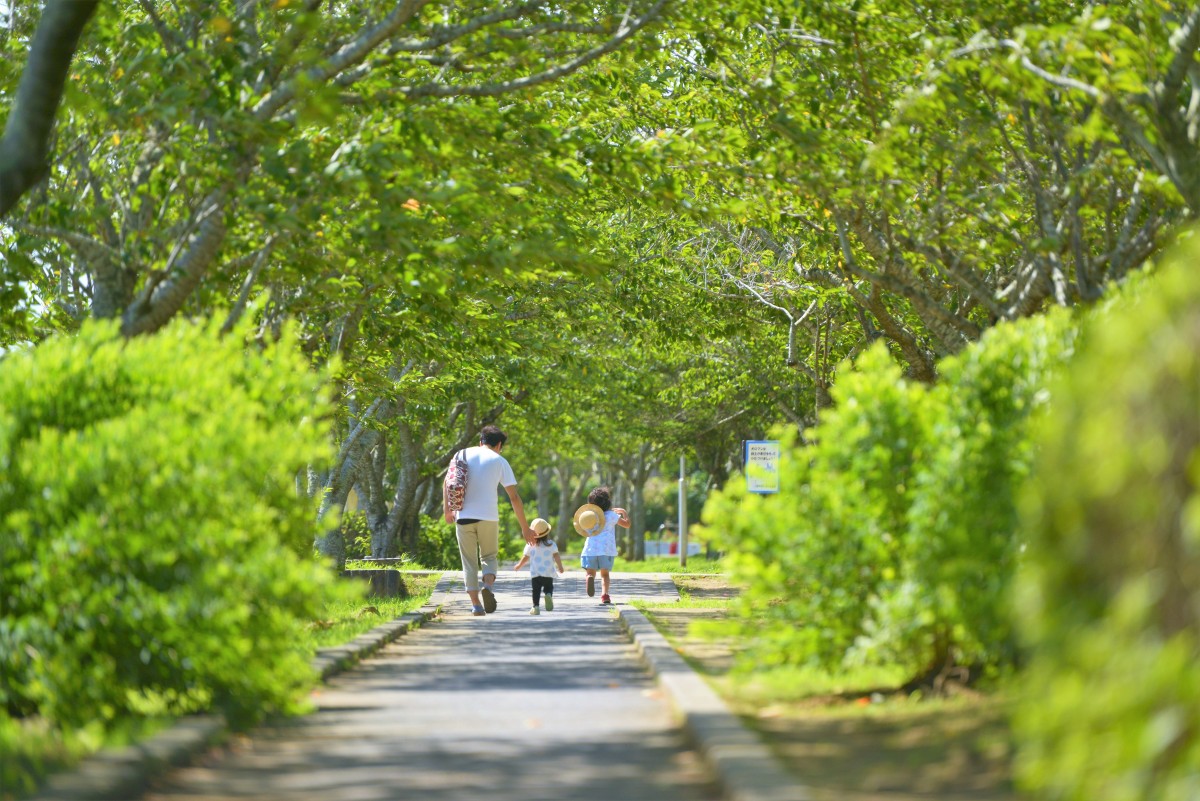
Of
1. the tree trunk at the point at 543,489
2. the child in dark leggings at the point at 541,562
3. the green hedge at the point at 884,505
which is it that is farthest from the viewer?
the tree trunk at the point at 543,489

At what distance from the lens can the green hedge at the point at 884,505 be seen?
8.66m

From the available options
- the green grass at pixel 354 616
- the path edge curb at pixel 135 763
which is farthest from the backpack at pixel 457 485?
the path edge curb at pixel 135 763

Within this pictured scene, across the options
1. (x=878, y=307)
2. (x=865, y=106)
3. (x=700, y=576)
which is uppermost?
(x=865, y=106)

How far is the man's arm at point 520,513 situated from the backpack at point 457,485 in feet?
1.59

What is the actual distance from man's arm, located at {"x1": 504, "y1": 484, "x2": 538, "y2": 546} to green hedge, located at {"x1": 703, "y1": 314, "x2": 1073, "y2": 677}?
7.71 m

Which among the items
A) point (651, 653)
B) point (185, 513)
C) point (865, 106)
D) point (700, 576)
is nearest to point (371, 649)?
point (651, 653)

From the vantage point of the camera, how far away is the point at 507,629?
17.2m

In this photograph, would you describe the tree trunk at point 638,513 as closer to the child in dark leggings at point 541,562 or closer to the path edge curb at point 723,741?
the child in dark leggings at point 541,562

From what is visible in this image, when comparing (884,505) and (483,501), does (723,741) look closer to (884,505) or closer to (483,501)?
(884,505)

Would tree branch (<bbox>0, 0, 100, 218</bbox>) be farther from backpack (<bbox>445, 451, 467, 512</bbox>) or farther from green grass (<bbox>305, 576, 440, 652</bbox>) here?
backpack (<bbox>445, 451, 467, 512</bbox>)

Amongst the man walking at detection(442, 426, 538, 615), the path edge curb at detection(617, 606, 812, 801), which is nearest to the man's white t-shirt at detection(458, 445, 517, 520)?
the man walking at detection(442, 426, 538, 615)

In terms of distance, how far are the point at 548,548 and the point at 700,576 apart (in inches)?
521

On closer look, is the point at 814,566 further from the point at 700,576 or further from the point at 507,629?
the point at 700,576

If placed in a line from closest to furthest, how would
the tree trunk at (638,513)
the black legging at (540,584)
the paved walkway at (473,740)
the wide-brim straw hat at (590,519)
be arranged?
the paved walkway at (473,740) < the black legging at (540,584) < the wide-brim straw hat at (590,519) < the tree trunk at (638,513)
